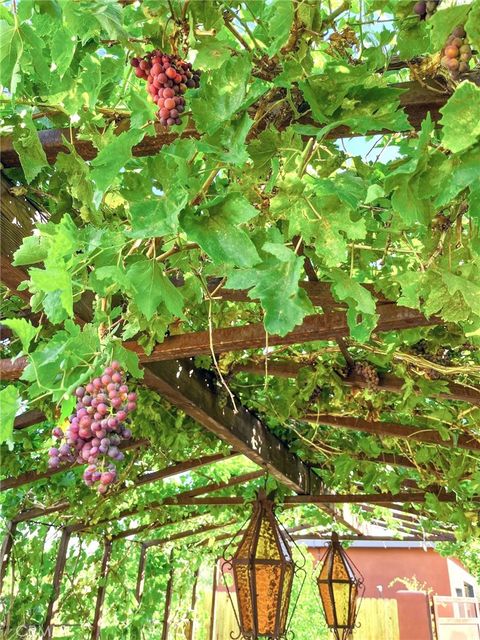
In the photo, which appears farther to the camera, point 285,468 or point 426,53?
point 285,468

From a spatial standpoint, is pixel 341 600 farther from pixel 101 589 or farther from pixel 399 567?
pixel 399 567

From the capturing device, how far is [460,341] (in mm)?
2107

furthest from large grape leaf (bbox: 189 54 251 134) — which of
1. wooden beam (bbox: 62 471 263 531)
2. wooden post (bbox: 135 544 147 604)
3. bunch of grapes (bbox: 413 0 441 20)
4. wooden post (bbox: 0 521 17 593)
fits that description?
wooden post (bbox: 135 544 147 604)

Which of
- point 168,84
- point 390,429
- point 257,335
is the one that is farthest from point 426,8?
point 390,429

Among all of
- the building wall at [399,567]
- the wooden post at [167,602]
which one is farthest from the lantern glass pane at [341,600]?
the building wall at [399,567]

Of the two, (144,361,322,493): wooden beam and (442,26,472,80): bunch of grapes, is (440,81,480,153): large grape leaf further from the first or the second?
(144,361,322,493): wooden beam

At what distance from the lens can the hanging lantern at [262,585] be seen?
284cm

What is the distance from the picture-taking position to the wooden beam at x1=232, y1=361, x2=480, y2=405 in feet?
7.60

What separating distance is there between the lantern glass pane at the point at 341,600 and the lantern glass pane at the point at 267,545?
0.74m

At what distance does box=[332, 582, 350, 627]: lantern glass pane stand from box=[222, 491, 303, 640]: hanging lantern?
25.2 inches

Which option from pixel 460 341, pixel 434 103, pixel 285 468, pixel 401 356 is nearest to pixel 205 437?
pixel 285 468

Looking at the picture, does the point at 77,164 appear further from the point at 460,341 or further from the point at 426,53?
the point at 460,341

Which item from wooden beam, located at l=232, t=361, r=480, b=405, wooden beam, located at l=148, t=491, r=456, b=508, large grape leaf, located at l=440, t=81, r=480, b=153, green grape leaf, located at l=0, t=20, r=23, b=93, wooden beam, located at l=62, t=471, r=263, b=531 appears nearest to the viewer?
large grape leaf, located at l=440, t=81, r=480, b=153

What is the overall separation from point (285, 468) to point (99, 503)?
1.48 meters
